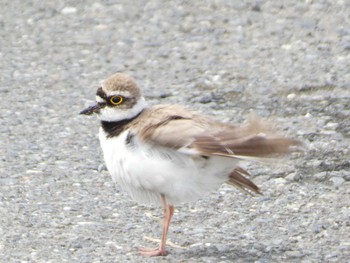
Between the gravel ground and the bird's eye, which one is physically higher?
the bird's eye

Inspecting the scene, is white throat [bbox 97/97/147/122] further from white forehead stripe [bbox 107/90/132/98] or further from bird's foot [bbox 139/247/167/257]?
bird's foot [bbox 139/247/167/257]

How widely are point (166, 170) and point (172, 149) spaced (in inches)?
5.0

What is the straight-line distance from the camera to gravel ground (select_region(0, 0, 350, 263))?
20.5 ft

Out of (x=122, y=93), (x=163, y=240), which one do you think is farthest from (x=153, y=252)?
(x=122, y=93)

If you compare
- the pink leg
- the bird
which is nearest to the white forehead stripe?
the bird

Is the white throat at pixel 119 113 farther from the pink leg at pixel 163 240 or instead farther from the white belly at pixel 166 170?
the pink leg at pixel 163 240

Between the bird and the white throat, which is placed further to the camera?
the white throat

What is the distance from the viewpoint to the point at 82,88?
8695 mm

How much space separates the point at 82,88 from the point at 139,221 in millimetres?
2388

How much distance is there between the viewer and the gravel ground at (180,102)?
6258 mm

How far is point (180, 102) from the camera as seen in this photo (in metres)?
8.37

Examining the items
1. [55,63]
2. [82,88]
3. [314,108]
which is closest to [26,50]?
[55,63]

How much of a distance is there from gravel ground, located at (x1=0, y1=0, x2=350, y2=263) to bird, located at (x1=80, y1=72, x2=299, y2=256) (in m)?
0.39

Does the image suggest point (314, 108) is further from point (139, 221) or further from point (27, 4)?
point (27, 4)
